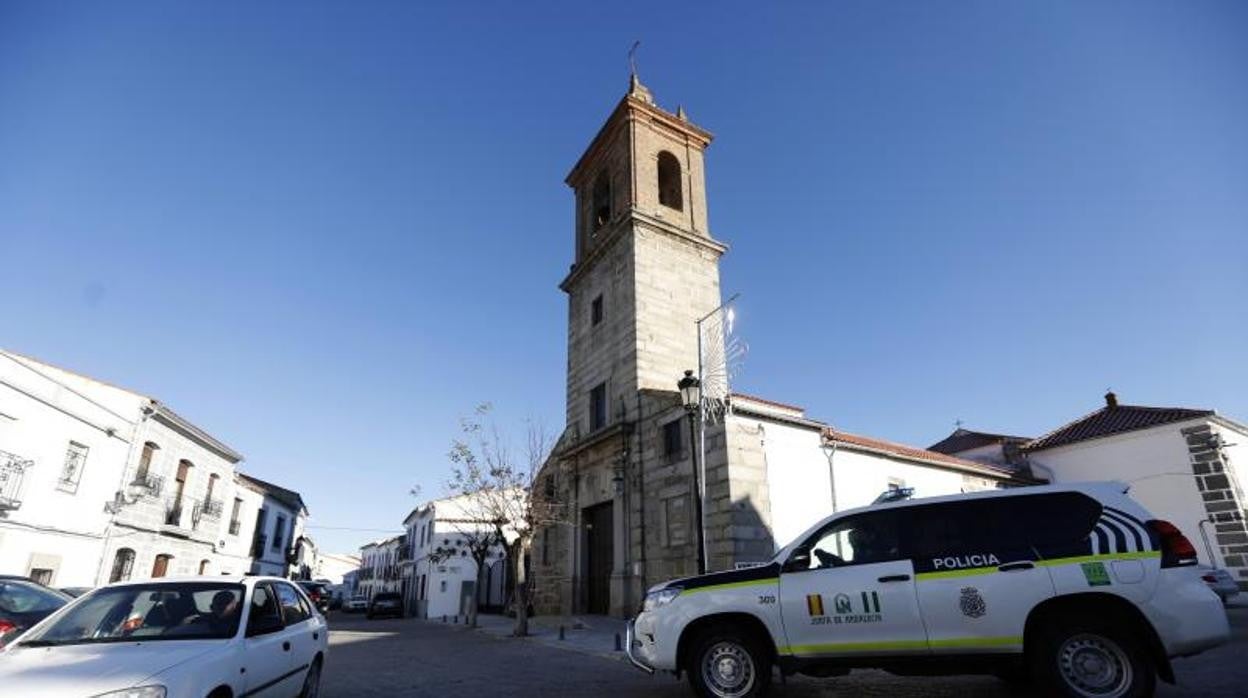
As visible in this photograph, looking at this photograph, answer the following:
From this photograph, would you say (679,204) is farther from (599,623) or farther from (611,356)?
(599,623)

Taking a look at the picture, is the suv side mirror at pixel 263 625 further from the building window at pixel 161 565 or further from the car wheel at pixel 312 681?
the building window at pixel 161 565

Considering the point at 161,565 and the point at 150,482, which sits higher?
the point at 150,482

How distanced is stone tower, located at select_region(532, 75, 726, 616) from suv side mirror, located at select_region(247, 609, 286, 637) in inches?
426

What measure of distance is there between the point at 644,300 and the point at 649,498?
6355 millimetres

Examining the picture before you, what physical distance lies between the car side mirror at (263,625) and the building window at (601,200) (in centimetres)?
2076

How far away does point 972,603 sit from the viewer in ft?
18.1

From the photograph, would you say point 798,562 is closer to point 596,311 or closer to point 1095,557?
point 1095,557

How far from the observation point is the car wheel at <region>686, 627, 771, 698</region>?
5977 mm

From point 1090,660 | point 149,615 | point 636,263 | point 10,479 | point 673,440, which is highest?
point 636,263

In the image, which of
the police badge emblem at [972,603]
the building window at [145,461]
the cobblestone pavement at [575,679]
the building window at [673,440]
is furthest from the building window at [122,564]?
the police badge emblem at [972,603]

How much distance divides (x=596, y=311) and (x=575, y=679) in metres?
15.7

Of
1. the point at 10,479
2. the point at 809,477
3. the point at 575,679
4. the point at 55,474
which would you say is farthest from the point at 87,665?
the point at 55,474

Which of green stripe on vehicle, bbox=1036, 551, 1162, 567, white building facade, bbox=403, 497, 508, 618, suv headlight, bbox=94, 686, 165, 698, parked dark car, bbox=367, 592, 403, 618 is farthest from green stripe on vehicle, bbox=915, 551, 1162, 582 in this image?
parked dark car, bbox=367, 592, 403, 618

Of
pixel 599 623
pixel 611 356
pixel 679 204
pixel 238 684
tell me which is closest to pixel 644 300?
pixel 611 356
